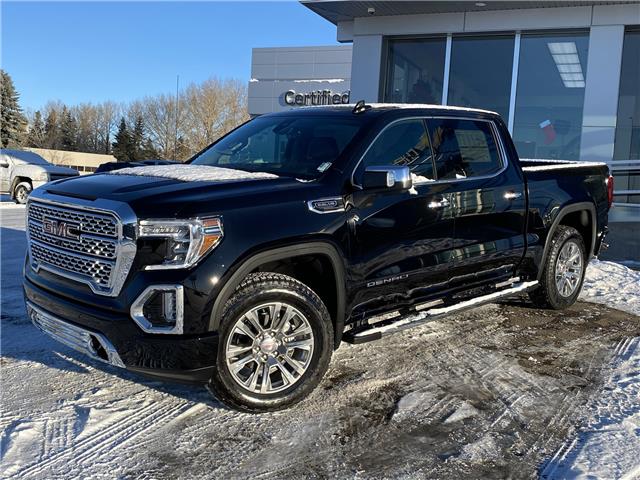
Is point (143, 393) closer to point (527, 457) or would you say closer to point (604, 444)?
point (527, 457)

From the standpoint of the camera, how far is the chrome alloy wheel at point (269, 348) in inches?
132

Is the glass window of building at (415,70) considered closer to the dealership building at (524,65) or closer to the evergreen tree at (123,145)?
the dealership building at (524,65)

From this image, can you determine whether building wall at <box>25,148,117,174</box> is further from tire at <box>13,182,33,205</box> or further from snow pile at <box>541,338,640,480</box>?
snow pile at <box>541,338,640,480</box>

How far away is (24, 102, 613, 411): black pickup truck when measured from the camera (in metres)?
3.12

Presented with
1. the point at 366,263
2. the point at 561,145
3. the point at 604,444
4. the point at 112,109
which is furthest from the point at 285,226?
the point at 112,109

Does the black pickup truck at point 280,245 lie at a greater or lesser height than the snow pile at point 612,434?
greater

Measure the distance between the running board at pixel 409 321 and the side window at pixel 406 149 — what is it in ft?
3.29

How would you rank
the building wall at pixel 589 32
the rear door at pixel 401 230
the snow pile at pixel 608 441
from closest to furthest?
the snow pile at pixel 608 441, the rear door at pixel 401 230, the building wall at pixel 589 32

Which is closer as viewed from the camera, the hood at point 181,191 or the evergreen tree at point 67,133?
the hood at point 181,191

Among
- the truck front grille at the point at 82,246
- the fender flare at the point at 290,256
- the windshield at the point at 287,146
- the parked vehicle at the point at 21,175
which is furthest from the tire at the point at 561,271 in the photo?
the parked vehicle at the point at 21,175

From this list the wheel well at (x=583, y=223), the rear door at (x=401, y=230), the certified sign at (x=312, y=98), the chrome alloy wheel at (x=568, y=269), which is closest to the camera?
the rear door at (x=401, y=230)

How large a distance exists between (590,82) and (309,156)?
35.6ft

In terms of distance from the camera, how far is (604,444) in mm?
3137

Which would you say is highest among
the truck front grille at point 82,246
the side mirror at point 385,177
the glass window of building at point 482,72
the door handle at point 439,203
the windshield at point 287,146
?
the glass window of building at point 482,72
